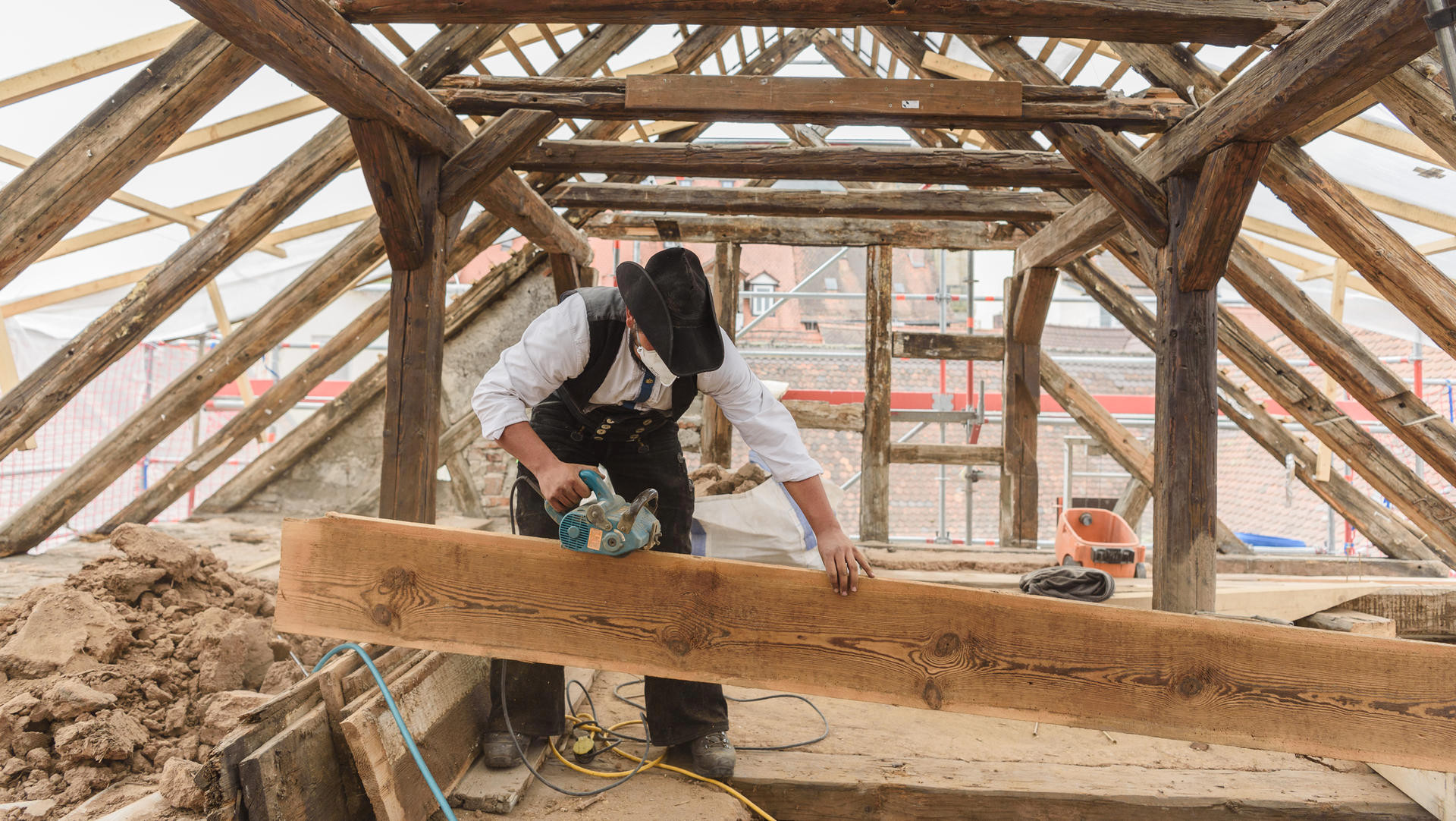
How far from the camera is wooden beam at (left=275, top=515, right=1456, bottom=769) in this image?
1860mm

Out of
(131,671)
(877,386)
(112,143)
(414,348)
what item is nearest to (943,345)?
(877,386)

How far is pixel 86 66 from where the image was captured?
3070 mm

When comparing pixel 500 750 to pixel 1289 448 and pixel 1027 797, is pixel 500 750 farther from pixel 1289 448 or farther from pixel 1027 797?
pixel 1289 448

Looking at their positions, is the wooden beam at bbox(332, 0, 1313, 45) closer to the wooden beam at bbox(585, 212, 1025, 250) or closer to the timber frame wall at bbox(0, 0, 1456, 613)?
the timber frame wall at bbox(0, 0, 1456, 613)

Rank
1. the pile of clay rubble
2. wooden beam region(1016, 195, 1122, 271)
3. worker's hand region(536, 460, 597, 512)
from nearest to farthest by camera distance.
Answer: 1. worker's hand region(536, 460, 597, 512)
2. the pile of clay rubble
3. wooden beam region(1016, 195, 1122, 271)

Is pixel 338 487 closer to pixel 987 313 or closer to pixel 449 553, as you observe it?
pixel 449 553

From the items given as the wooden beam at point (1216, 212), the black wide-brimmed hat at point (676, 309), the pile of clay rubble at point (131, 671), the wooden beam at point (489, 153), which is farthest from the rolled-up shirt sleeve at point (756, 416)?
the wooden beam at point (1216, 212)

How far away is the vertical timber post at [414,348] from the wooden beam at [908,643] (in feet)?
4.23

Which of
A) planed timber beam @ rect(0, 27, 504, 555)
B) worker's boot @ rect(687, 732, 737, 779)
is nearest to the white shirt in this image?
worker's boot @ rect(687, 732, 737, 779)

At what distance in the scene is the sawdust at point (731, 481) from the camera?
4320 mm

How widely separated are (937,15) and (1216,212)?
4.16ft

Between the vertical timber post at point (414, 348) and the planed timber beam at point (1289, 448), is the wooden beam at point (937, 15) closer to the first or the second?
the vertical timber post at point (414, 348)

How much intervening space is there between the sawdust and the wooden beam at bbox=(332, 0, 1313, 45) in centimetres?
225

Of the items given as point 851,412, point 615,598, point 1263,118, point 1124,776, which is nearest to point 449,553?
point 615,598
